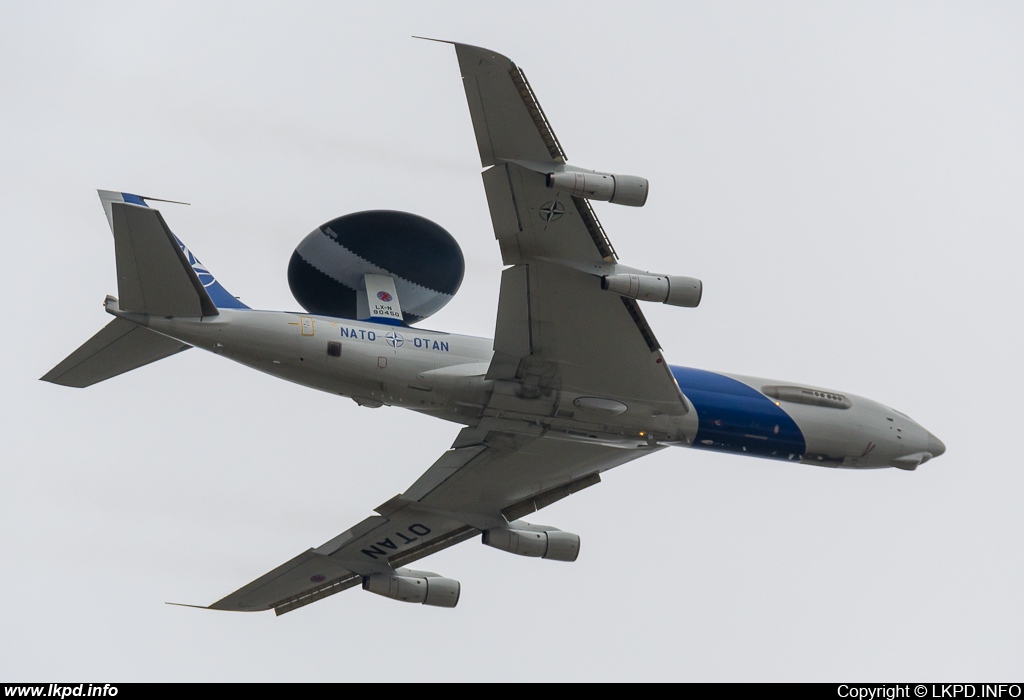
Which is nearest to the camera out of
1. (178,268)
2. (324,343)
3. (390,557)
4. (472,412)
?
(178,268)

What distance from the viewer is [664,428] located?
28688mm

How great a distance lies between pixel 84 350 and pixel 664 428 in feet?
43.9

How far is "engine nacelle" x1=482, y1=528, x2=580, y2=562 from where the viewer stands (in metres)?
31.9

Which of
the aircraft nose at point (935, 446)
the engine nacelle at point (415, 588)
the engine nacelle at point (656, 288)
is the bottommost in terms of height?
the engine nacelle at point (415, 588)

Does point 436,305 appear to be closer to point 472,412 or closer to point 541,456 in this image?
point 472,412

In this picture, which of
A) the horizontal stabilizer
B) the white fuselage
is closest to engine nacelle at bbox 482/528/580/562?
the white fuselage

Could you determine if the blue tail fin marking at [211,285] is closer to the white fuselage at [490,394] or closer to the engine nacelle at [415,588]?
the white fuselage at [490,394]

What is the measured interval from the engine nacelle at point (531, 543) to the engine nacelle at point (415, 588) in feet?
5.82

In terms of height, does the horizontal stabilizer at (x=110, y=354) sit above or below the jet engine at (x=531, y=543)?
above

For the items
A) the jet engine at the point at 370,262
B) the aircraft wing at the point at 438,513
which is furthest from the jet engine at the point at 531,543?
the jet engine at the point at 370,262

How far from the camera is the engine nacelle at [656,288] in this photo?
980 inches

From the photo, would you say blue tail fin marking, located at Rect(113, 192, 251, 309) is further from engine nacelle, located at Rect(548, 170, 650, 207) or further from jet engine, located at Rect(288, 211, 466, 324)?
engine nacelle, located at Rect(548, 170, 650, 207)

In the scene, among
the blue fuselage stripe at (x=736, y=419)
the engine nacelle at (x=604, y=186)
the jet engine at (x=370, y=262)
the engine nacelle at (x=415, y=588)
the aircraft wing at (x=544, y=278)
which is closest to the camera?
the aircraft wing at (x=544, y=278)
